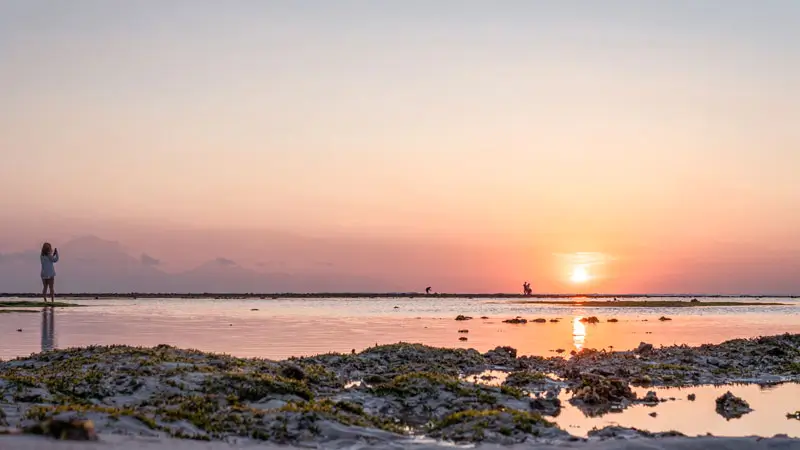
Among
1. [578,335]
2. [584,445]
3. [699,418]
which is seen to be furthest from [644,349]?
[584,445]

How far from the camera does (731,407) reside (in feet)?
63.1

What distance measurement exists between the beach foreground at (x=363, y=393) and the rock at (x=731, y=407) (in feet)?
0.15

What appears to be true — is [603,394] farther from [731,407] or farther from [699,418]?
[731,407]

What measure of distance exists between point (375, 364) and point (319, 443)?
12.5 meters

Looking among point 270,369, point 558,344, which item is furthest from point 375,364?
point 558,344

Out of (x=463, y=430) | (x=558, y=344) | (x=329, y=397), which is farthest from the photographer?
(x=558, y=344)

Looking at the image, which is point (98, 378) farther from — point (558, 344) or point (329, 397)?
point (558, 344)

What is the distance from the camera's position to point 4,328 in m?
42.7

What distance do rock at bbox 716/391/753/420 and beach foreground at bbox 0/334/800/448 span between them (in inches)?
1.8

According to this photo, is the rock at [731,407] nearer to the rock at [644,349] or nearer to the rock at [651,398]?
the rock at [651,398]

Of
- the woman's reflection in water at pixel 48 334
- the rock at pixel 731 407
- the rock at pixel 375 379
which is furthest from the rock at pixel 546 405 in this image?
the woman's reflection in water at pixel 48 334

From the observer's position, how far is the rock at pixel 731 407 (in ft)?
60.4

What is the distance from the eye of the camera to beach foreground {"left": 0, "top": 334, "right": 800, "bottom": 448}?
46.6ft

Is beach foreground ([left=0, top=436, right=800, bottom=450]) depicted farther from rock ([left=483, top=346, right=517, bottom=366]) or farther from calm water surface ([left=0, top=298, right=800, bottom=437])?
rock ([left=483, top=346, right=517, bottom=366])
